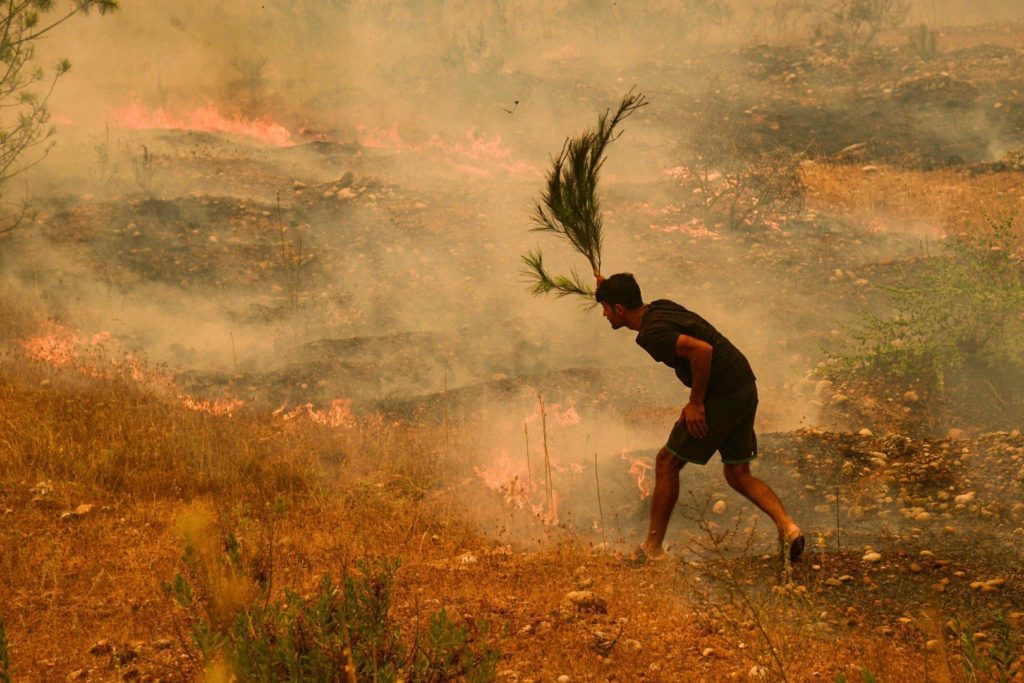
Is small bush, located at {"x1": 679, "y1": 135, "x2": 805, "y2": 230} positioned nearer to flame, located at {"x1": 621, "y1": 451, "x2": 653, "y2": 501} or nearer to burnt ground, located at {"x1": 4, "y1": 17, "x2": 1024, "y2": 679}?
burnt ground, located at {"x1": 4, "y1": 17, "x2": 1024, "y2": 679}

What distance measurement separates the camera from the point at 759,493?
4.08 m

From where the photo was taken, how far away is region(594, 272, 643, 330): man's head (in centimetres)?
405

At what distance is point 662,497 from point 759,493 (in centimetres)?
46

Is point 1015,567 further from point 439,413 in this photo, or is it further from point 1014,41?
point 1014,41

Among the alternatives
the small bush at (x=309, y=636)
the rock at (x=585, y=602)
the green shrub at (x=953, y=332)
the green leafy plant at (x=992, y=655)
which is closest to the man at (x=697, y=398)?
the rock at (x=585, y=602)

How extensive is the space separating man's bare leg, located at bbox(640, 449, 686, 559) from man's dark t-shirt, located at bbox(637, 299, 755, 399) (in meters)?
0.38

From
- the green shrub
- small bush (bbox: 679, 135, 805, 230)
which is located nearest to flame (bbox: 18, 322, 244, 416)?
the green shrub

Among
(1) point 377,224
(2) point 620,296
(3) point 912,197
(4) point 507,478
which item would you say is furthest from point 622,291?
(3) point 912,197

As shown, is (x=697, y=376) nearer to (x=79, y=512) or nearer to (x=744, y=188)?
(x=79, y=512)

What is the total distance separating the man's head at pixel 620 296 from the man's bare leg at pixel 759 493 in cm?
90

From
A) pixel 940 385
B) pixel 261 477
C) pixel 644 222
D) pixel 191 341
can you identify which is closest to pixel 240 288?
pixel 191 341

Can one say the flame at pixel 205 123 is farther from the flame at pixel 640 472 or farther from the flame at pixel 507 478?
the flame at pixel 640 472

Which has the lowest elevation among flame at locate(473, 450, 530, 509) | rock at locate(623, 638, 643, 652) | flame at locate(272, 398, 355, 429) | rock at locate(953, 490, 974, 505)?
rock at locate(953, 490, 974, 505)

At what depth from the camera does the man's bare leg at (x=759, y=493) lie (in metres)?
3.94
